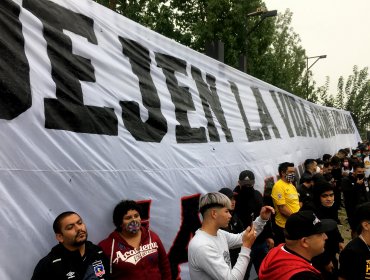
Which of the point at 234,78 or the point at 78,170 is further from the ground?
the point at 234,78

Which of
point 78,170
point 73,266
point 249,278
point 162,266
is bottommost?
point 249,278

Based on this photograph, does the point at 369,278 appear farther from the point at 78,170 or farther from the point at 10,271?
the point at 10,271

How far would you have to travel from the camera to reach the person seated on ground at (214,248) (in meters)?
2.44

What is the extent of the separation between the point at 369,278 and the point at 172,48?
3021mm

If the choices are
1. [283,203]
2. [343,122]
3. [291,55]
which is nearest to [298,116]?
[283,203]

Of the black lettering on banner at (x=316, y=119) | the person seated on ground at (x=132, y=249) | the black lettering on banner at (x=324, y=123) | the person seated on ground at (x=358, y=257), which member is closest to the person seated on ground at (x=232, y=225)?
the person seated on ground at (x=132, y=249)

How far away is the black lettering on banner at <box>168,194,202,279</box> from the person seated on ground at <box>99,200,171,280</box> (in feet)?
2.28

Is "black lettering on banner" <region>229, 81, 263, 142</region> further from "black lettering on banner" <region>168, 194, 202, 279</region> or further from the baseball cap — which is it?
the baseball cap

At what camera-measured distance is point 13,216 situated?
7.41 feet

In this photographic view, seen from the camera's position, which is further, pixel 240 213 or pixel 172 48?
pixel 240 213

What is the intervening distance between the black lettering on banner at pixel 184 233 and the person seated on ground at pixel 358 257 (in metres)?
1.54

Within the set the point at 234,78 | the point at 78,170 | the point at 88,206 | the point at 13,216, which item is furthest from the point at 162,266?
the point at 234,78

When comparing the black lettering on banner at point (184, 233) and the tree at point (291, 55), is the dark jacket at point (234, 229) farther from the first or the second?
the tree at point (291, 55)

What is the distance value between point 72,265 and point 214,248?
950 millimetres
